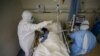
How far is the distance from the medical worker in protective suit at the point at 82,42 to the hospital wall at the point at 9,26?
113 cm

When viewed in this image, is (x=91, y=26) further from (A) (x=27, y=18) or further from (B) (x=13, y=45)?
(B) (x=13, y=45)

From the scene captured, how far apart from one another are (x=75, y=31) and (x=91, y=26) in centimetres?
109

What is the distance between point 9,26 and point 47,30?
0.70 metres

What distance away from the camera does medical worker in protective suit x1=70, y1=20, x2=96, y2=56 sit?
1755 mm

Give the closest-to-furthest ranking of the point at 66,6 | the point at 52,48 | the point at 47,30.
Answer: the point at 52,48, the point at 47,30, the point at 66,6

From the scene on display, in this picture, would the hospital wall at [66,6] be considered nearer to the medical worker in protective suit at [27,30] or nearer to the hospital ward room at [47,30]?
the hospital ward room at [47,30]

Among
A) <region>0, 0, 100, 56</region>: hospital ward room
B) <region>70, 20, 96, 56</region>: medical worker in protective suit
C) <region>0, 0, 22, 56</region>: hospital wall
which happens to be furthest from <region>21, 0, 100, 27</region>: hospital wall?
<region>70, 20, 96, 56</region>: medical worker in protective suit

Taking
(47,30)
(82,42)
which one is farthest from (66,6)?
(82,42)

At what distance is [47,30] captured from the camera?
2113 millimetres

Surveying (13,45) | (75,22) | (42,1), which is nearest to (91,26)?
(75,22)

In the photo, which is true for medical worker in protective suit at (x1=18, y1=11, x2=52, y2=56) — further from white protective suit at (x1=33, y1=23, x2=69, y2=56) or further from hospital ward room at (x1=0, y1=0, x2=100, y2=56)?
white protective suit at (x1=33, y1=23, x2=69, y2=56)

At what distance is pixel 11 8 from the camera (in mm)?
2234

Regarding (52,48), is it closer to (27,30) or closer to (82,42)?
(82,42)

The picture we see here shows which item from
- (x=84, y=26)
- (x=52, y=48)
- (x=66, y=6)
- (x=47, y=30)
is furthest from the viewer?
(x=66, y=6)
